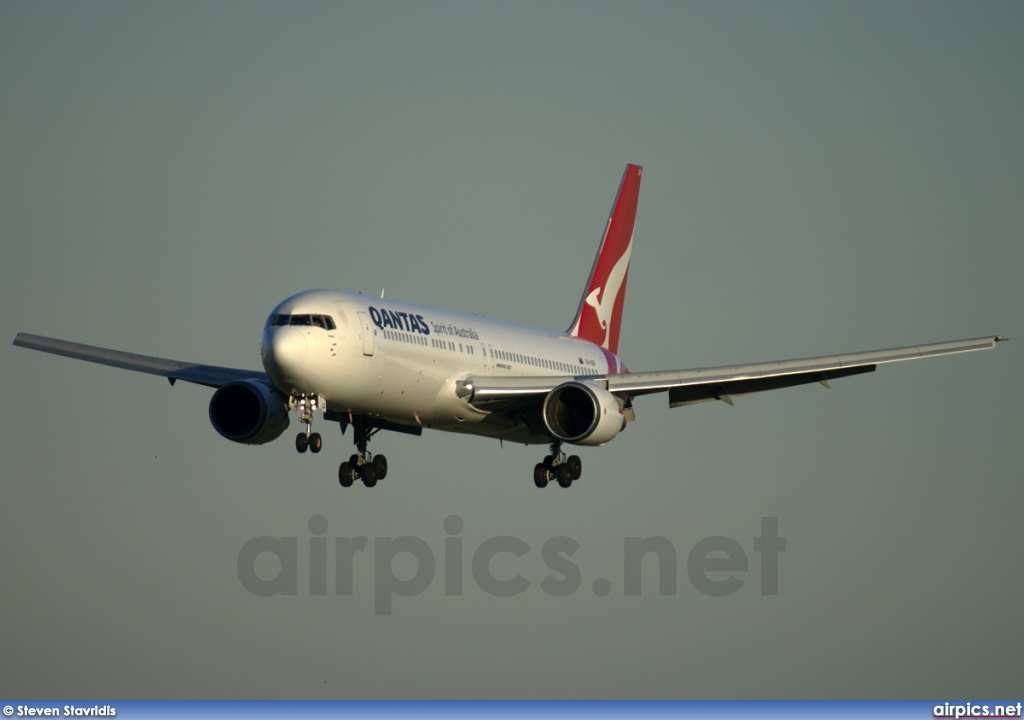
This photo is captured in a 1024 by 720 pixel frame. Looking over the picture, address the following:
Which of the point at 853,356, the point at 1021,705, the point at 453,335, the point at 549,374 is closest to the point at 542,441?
the point at 549,374

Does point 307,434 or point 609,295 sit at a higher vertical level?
point 609,295

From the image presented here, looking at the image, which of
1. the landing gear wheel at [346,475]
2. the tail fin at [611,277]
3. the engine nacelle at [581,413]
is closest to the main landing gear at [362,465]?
the landing gear wheel at [346,475]

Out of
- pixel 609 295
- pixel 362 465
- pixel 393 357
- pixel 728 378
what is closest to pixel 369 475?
pixel 362 465

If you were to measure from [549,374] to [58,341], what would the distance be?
15.9 meters

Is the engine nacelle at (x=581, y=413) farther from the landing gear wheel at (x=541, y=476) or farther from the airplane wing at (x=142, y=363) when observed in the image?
the airplane wing at (x=142, y=363)

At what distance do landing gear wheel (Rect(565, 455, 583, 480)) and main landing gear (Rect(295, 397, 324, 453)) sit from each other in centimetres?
1065

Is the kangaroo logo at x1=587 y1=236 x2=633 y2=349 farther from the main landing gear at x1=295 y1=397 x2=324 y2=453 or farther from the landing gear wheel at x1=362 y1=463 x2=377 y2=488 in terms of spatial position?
the main landing gear at x1=295 y1=397 x2=324 y2=453

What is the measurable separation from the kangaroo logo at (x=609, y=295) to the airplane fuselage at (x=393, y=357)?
10.9 metres

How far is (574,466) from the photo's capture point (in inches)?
2242

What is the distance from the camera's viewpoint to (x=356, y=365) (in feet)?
159

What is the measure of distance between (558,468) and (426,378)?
7.48 meters

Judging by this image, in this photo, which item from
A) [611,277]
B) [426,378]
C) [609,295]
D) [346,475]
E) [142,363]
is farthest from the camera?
[611,277]

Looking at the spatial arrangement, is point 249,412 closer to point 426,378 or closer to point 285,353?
point 426,378

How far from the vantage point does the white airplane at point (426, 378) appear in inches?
1893
